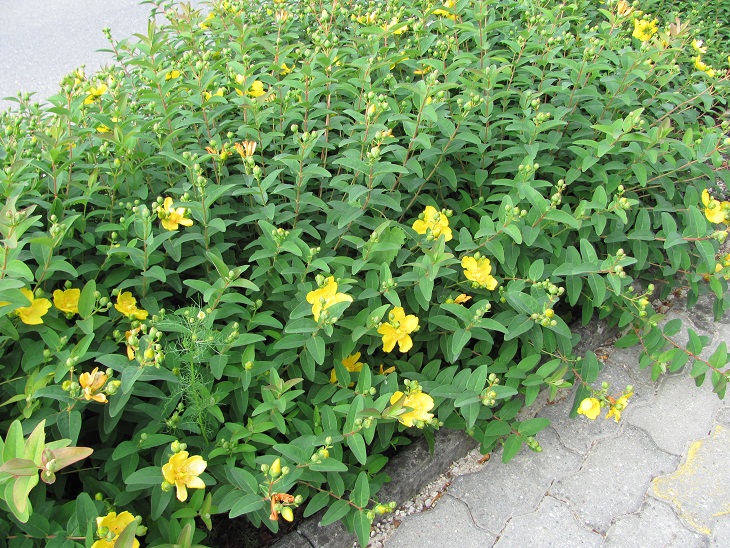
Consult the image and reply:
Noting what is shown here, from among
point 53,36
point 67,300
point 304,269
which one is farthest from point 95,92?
point 53,36

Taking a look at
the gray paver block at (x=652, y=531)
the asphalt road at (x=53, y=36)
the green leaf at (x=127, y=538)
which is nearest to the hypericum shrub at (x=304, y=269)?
the green leaf at (x=127, y=538)

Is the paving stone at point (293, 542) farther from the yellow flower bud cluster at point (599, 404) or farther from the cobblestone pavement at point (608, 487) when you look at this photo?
the yellow flower bud cluster at point (599, 404)

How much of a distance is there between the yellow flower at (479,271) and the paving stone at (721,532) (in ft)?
3.41

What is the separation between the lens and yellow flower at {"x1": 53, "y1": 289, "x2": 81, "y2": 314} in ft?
5.79

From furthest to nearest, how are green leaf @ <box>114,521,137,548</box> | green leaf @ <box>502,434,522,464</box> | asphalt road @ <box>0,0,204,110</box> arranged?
asphalt road @ <box>0,0,204,110</box> → green leaf @ <box>502,434,522,464</box> → green leaf @ <box>114,521,137,548</box>

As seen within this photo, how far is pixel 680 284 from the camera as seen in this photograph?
2666 millimetres

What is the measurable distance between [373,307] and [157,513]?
819 millimetres

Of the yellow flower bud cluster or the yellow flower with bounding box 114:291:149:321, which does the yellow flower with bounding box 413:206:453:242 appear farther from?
the yellow flower with bounding box 114:291:149:321

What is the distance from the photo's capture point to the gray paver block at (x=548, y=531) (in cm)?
190

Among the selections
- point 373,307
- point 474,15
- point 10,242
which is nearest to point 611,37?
point 474,15

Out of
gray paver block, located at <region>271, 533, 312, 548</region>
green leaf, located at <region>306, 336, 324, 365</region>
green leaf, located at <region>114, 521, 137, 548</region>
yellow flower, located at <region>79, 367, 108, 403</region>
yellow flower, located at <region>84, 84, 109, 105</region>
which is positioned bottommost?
gray paver block, located at <region>271, 533, 312, 548</region>

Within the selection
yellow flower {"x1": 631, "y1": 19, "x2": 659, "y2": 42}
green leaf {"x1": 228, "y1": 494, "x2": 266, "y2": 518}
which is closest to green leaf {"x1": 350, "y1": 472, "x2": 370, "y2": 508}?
green leaf {"x1": 228, "y1": 494, "x2": 266, "y2": 518}

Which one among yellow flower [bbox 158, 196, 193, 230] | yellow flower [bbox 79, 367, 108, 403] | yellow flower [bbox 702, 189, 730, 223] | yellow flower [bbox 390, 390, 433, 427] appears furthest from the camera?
yellow flower [bbox 702, 189, 730, 223]

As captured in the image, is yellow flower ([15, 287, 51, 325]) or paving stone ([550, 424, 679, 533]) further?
paving stone ([550, 424, 679, 533])
